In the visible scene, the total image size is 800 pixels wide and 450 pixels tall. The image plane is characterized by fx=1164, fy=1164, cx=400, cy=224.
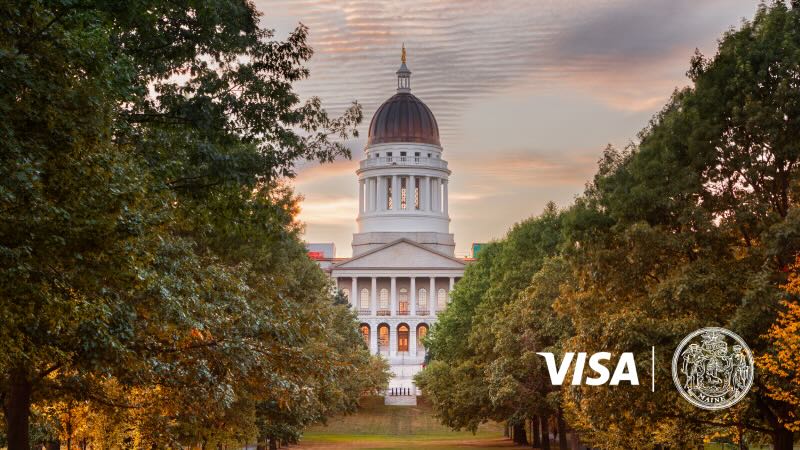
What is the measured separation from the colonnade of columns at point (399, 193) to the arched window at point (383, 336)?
25.9 m

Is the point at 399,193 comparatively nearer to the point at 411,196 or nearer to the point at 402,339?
the point at 411,196

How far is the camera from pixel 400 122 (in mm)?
174375

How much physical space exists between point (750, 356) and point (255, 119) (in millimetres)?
10253

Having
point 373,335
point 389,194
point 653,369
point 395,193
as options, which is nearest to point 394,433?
point 653,369

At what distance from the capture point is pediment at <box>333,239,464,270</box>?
6063 inches

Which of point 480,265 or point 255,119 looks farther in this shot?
point 480,265

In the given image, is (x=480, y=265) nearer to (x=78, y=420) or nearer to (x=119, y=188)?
(x=78, y=420)

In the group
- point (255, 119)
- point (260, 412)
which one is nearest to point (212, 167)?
point (255, 119)

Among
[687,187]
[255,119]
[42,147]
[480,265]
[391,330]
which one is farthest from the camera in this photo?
[391,330]

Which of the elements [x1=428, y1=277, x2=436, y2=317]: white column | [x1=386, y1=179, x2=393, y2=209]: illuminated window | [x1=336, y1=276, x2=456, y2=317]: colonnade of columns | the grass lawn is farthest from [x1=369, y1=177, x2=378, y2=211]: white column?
the grass lawn

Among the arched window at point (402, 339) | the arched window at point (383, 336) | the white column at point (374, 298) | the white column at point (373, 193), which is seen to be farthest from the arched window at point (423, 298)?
the white column at point (373, 193)

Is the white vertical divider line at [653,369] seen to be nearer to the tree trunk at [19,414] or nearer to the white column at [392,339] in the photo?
the tree trunk at [19,414]

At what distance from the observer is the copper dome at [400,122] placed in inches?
6860

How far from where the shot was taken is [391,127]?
17488 centimetres
